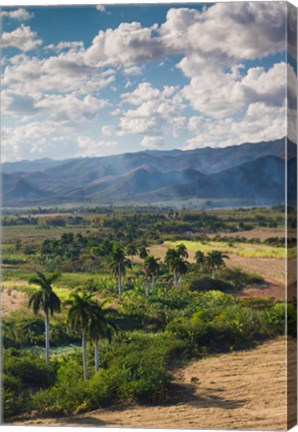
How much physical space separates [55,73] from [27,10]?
107cm

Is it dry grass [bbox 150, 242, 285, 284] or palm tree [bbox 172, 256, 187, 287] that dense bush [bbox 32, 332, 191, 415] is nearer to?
palm tree [bbox 172, 256, 187, 287]

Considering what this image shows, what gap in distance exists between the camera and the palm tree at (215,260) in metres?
12.1

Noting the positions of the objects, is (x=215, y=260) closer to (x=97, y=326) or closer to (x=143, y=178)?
Answer: (x=143, y=178)

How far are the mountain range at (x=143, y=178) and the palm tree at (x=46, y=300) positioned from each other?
1.31m

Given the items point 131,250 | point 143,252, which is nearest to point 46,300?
point 131,250

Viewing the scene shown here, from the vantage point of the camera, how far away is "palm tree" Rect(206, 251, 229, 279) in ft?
39.7

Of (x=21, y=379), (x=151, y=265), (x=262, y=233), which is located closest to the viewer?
(x=262, y=233)

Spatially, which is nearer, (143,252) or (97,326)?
(97,326)

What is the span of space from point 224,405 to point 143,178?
376cm

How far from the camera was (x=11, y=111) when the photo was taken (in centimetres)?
1234

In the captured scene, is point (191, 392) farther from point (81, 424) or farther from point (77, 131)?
point (77, 131)

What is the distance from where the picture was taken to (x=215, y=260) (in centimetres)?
1217

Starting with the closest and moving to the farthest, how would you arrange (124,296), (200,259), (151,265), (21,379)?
1. (21,379)
2. (200,259)
3. (151,265)
4. (124,296)

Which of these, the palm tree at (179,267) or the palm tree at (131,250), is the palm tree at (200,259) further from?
the palm tree at (131,250)
